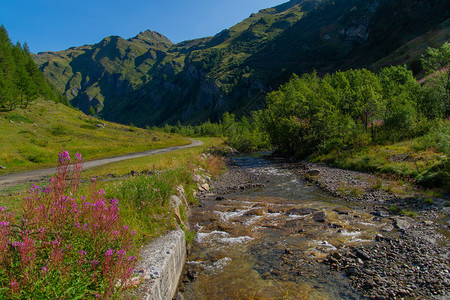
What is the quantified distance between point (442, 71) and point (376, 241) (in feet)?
113

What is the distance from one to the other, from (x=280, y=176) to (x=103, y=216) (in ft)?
70.2

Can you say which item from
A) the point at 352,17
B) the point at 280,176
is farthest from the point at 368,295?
the point at 352,17

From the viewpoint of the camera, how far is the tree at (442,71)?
1148 inches

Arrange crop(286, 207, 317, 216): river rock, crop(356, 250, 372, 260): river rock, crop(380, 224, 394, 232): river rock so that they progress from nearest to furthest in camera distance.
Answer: crop(356, 250, 372, 260): river rock, crop(380, 224, 394, 232): river rock, crop(286, 207, 317, 216): river rock

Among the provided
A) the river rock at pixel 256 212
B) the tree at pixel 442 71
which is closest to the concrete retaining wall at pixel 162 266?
the river rock at pixel 256 212

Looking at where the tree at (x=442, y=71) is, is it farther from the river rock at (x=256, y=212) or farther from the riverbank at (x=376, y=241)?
the river rock at (x=256, y=212)

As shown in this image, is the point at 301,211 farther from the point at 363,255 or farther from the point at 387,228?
the point at 363,255

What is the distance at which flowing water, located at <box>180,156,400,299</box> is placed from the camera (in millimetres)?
6719

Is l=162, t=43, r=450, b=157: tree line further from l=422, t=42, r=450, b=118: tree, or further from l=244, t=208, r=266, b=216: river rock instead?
l=244, t=208, r=266, b=216: river rock

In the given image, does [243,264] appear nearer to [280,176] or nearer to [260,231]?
[260,231]

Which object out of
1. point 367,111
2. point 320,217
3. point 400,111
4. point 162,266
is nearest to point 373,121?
point 367,111

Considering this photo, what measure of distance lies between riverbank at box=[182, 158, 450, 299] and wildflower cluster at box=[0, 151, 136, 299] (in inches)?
140

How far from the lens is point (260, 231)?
10680 mm

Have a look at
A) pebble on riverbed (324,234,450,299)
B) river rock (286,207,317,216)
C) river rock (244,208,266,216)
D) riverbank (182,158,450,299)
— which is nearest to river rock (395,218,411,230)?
riverbank (182,158,450,299)
